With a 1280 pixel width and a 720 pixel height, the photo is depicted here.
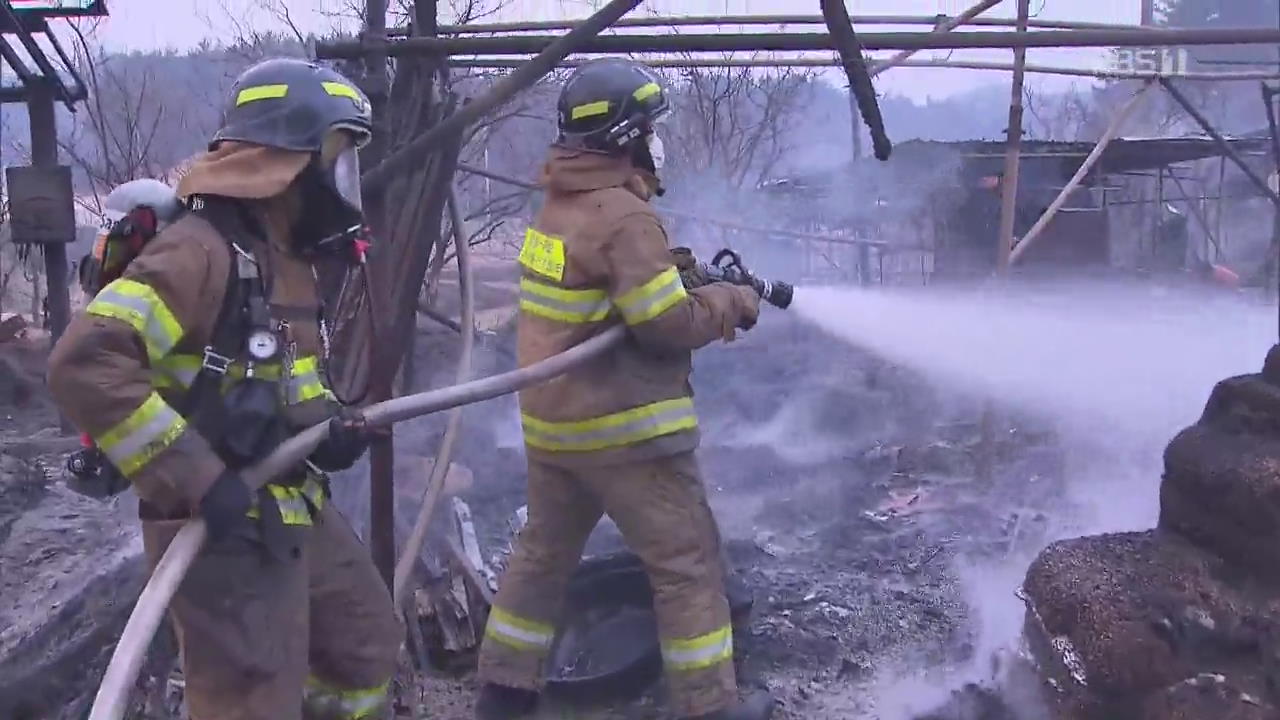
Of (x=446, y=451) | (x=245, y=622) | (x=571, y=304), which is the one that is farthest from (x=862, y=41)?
(x=245, y=622)

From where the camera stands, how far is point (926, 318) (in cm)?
885

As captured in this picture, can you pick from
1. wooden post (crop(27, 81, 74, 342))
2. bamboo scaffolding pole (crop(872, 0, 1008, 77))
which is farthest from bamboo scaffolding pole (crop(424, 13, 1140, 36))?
wooden post (crop(27, 81, 74, 342))

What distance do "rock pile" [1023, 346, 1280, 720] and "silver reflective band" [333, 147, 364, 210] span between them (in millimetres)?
2060

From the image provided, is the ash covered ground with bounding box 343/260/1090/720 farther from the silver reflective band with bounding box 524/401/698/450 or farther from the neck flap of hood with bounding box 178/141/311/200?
the neck flap of hood with bounding box 178/141/311/200

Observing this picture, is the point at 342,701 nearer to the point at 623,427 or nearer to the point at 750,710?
the point at 623,427

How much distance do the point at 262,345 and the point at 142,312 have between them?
0.88ft

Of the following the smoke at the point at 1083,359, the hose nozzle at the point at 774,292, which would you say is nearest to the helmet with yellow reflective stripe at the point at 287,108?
the hose nozzle at the point at 774,292

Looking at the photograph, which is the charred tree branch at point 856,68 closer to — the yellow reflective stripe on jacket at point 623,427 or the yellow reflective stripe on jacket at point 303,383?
the yellow reflective stripe on jacket at point 623,427

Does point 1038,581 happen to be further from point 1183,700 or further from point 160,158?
point 160,158

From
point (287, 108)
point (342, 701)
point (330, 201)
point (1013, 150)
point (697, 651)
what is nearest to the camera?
point (287, 108)

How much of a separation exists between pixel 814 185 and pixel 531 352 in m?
9.85

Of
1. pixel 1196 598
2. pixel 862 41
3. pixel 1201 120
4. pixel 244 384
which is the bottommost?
pixel 1196 598

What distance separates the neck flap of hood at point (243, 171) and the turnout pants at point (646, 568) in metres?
1.33

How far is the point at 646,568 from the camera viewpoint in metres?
3.44
